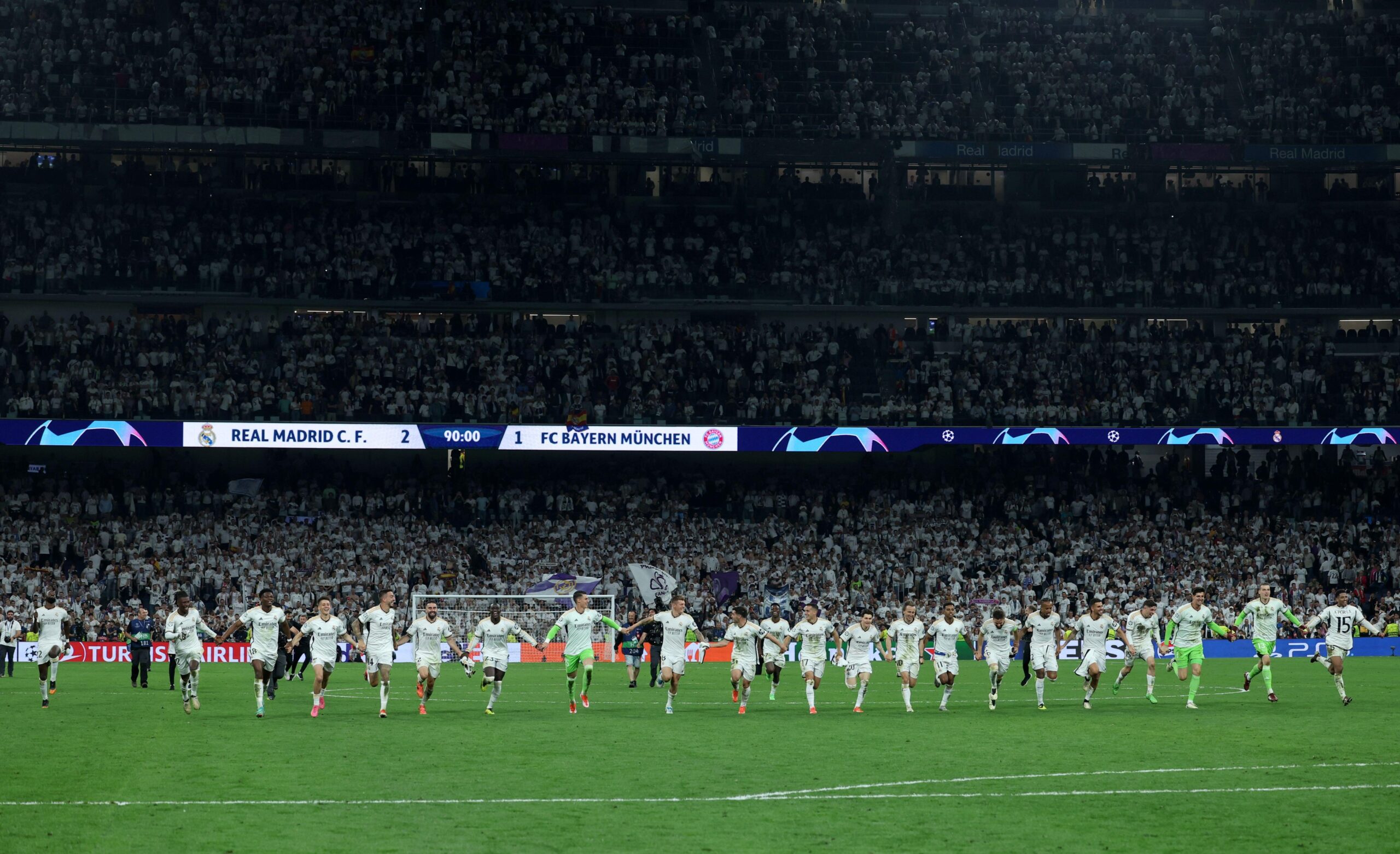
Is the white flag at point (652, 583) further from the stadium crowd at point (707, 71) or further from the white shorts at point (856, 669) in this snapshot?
the stadium crowd at point (707, 71)

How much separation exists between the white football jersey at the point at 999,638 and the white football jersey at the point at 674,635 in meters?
6.01

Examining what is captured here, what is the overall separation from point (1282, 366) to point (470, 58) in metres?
36.1

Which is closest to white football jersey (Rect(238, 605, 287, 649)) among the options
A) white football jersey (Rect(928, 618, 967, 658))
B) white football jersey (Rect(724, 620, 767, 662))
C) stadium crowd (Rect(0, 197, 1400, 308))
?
white football jersey (Rect(724, 620, 767, 662))

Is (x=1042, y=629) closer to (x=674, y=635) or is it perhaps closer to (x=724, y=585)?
(x=674, y=635)

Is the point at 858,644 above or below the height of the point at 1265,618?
below

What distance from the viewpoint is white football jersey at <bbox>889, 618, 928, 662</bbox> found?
30906mm

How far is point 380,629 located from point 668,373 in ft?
104

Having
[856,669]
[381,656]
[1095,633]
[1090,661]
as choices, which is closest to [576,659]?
[381,656]

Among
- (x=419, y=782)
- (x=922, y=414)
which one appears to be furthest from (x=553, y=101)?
(x=419, y=782)

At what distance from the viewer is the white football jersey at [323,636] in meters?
29.5

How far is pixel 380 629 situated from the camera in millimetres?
29812

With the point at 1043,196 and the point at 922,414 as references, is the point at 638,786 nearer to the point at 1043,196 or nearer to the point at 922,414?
the point at 922,414

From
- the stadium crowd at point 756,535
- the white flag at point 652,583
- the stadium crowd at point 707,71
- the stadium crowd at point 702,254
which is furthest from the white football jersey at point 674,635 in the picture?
the stadium crowd at point 707,71

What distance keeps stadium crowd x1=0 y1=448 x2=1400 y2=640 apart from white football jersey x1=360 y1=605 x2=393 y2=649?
64.5 feet
